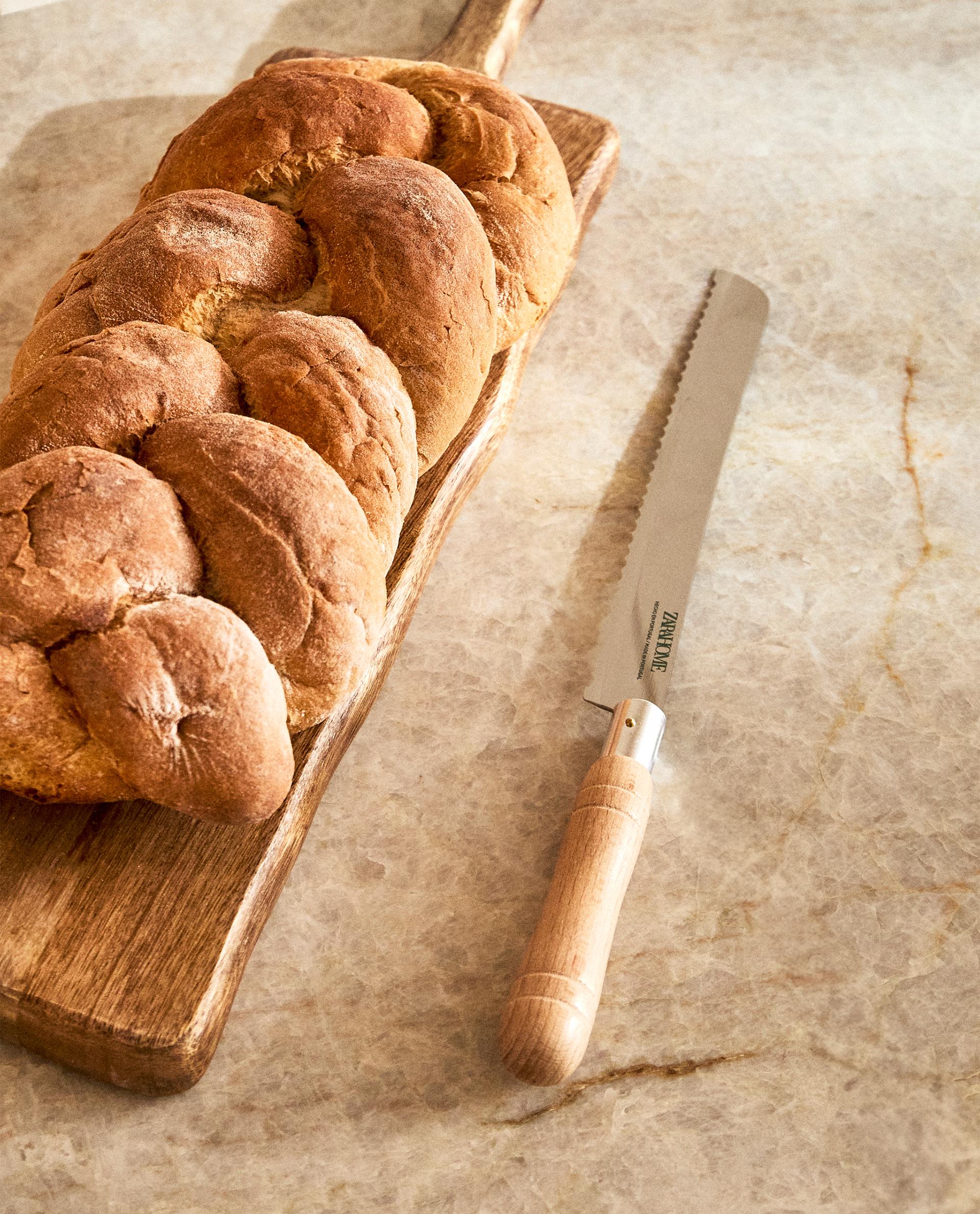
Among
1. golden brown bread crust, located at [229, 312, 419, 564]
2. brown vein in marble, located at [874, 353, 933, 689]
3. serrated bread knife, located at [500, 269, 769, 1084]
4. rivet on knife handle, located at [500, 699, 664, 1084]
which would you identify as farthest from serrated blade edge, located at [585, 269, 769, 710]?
golden brown bread crust, located at [229, 312, 419, 564]

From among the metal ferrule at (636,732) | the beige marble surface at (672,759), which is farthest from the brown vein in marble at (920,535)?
the metal ferrule at (636,732)

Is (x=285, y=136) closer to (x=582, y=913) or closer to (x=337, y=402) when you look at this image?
(x=337, y=402)

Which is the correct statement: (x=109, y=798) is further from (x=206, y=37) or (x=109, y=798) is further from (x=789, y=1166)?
(x=206, y=37)

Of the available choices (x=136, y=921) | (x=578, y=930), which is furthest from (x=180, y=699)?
(x=578, y=930)

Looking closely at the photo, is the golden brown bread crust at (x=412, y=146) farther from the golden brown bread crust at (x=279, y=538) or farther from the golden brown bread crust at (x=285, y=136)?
the golden brown bread crust at (x=279, y=538)

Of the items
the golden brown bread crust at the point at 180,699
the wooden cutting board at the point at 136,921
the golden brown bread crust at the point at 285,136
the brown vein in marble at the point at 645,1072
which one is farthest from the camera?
the golden brown bread crust at the point at 285,136

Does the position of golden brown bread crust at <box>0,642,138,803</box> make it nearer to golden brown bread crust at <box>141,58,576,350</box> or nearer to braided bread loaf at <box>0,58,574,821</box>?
braided bread loaf at <box>0,58,574,821</box>

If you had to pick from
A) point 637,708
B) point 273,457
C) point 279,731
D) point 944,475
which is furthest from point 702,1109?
point 944,475
